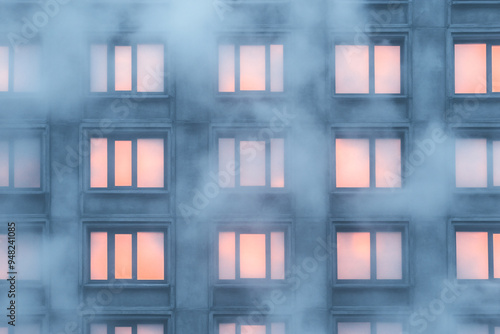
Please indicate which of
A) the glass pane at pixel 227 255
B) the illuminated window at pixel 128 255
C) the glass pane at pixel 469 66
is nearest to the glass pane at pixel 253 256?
the glass pane at pixel 227 255

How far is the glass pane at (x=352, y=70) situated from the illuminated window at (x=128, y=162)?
4.83 metres

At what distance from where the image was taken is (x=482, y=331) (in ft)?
29.9

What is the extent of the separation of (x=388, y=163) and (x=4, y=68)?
1021cm

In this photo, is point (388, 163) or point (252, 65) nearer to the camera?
point (388, 163)

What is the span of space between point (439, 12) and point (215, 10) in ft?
18.6

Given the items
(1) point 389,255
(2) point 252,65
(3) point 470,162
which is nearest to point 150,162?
(2) point 252,65

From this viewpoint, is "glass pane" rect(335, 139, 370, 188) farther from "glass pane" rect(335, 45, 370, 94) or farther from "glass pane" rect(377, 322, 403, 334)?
"glass pane" rect(377, 322, 403, 334)

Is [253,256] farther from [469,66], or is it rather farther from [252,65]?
[469,66]

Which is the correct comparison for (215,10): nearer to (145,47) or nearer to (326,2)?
(145,47)

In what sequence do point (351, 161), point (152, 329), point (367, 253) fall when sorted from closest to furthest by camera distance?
point (152, 329) < point (367, 253) < point (351, 161)

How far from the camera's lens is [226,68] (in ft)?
30.8

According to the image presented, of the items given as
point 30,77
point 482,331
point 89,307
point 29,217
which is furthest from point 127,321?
point 482,331

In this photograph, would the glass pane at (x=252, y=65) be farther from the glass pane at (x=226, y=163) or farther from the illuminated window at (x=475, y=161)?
the illuminated window at (x=475, y=161)

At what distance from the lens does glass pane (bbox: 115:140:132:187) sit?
927cm
